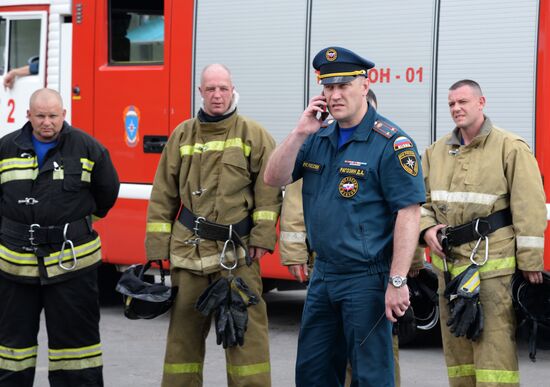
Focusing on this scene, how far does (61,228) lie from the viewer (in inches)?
243

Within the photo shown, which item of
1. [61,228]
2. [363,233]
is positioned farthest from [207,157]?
[363,233]

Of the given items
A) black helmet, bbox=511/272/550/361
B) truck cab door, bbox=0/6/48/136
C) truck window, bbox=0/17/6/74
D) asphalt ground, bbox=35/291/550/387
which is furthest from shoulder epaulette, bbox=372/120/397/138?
truck window, bbox=0/17/6/74

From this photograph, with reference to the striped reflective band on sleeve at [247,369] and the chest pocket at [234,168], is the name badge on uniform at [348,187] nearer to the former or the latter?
the chest pocket at [234,168]

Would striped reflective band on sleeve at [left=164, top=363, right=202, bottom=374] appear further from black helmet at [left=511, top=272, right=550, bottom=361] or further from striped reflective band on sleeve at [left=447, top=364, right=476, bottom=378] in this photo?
black helmet at [left=511, top=272, right=550, bottom=361]

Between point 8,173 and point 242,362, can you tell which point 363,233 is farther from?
point 8,173

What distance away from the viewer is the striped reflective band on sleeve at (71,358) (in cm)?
627

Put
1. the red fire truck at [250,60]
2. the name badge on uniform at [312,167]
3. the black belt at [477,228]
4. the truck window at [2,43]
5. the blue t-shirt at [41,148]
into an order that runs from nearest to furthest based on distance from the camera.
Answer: the name badge on uniform at [312,167] → the black belt at [477,228] → the blue t-shirt at [41,148] → the red fire truck at [250,60] → the truck window at [2,43]

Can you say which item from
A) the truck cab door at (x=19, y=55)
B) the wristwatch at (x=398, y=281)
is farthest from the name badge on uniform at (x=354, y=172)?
the truck cab door at (x=19, y=55)

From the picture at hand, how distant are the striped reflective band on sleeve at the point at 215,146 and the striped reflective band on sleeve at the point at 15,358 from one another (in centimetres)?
136

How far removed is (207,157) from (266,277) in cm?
267

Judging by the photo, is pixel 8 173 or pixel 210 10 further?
pixel 210 10

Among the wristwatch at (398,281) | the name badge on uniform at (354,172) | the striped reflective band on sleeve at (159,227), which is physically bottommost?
the wristwatch at (398,281)

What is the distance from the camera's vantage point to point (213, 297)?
19.6 ft

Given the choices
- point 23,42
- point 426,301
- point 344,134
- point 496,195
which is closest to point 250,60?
point 426,301
